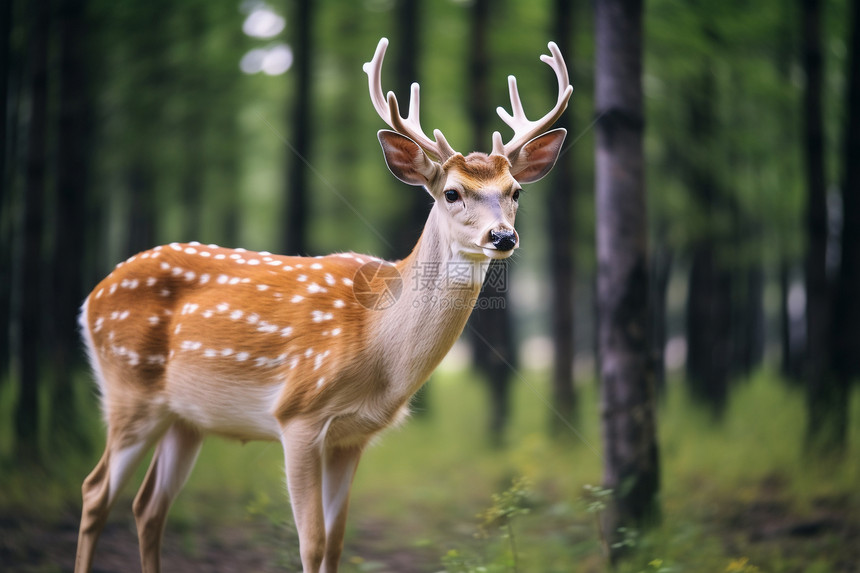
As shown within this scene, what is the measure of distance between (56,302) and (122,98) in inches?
153

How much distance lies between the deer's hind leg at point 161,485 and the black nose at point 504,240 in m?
2.06

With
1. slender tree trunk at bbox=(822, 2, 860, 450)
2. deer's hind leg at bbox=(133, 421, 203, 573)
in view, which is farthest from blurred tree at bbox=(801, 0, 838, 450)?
deer's hind leg at bbox=(133, 421, 203, 573)

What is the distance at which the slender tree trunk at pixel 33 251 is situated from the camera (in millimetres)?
5871

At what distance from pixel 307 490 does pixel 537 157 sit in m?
1.90

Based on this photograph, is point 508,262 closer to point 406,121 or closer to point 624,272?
point 624,272

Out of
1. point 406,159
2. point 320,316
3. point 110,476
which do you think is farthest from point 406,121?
point 110,476

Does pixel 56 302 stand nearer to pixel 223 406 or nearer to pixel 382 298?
pixel 223 406

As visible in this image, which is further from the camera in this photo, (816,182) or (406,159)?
(816,182)

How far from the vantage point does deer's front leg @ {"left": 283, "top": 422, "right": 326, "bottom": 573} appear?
3389mm

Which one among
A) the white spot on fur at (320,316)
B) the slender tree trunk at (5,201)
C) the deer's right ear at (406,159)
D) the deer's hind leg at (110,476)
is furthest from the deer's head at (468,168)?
the slender tree trunk at (5,201)

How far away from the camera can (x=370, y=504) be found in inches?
271

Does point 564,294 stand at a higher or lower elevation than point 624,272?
lower

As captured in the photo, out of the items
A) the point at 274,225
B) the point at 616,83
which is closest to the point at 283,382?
the point at 616,83

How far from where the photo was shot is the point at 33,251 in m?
6.11
